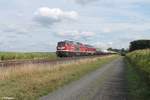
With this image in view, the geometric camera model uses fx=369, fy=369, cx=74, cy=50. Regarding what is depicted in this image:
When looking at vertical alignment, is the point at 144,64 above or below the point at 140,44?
below

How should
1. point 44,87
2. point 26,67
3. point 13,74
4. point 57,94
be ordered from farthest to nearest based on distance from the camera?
1. point 26,67
2. point 13,74
3. point 44,87
4. point 57,94

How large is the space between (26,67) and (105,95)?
556 inches

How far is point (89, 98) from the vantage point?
56.5 feet

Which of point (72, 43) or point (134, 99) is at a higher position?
point (72, 43)

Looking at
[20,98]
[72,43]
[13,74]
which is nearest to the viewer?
[20,98]

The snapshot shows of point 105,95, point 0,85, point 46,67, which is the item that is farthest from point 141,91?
point 46,67

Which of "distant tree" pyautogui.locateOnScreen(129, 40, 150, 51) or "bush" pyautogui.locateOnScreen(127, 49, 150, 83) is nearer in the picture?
"bush" pyautogui.locateOnScreen(127, 49, 150, 83)

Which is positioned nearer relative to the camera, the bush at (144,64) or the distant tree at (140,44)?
the bush at (144,64)

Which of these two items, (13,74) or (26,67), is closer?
(13,74)

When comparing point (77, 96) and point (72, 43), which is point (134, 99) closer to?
point (77, 96)

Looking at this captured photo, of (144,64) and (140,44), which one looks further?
(140,44)

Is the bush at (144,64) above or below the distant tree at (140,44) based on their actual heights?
below

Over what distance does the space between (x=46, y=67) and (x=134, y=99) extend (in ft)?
68.2

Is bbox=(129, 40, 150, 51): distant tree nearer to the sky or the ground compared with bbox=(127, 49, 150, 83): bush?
nearer to the sky
